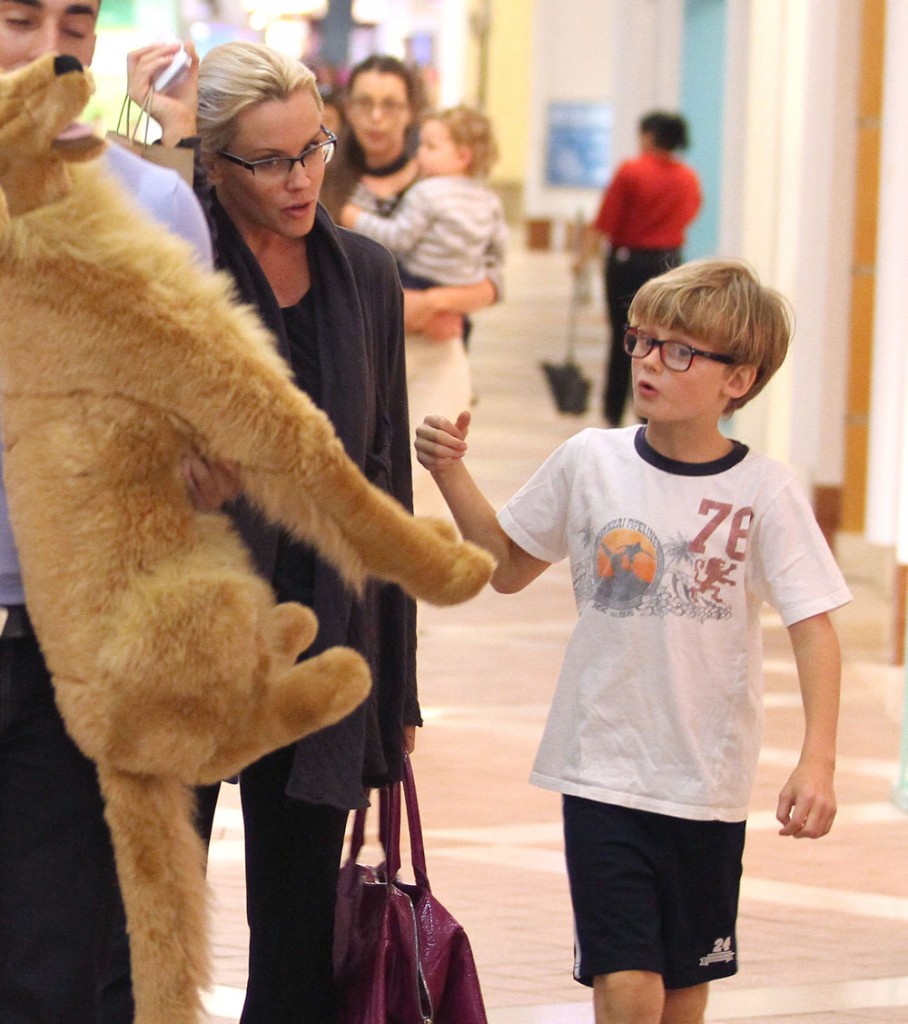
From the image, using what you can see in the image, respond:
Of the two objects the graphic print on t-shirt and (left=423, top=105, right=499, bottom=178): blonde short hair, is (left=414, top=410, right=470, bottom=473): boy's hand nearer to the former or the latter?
the graphic print on t-shirt

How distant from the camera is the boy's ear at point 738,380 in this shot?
3158 mm

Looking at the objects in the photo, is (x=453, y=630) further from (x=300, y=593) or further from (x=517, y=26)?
(x=517, y=26)

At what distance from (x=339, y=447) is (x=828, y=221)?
710 centimetres

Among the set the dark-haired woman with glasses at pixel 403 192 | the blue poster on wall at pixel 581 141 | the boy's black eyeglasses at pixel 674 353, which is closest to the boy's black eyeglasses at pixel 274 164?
the boy's black eyeglasses at pixel 674 353

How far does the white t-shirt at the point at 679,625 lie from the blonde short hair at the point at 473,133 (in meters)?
4.31

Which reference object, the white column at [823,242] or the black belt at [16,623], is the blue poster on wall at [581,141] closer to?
the white column at [823,242]

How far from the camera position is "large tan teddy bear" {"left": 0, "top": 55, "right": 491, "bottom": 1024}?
7.64ft

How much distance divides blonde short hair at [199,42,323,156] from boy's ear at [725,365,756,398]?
88cm

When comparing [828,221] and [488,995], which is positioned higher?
[828,221]

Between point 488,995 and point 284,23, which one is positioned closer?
point 488,995

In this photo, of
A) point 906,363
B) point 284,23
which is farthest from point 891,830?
point 284,23

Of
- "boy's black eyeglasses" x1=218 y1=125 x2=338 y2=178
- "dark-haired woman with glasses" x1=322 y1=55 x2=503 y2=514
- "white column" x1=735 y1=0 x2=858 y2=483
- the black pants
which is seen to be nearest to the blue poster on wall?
the black pants

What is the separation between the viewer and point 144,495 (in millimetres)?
2395

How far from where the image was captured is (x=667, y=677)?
9.98ft
